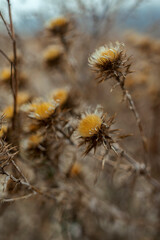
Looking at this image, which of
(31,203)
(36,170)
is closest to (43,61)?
(36,170)

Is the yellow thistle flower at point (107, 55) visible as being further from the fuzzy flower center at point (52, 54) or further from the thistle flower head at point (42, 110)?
the fuzzy flower center at point (52, 54)

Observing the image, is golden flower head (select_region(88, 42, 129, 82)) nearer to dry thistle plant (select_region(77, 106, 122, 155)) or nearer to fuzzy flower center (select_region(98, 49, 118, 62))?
fuzzy flower center (select_region(98, 49, 118, 62))

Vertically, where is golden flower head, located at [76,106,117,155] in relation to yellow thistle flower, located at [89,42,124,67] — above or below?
below

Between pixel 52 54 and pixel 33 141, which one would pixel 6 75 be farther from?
pixel 33 141

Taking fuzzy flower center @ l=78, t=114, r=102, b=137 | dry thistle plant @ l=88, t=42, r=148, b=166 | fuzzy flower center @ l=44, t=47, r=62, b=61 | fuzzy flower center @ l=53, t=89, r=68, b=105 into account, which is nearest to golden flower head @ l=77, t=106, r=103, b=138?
fuzzy flower center @ l=78, t=114, r=102, b=137

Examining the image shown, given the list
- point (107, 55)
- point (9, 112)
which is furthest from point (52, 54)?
point (107, 55)

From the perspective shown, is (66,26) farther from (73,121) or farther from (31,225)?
(31,225)
